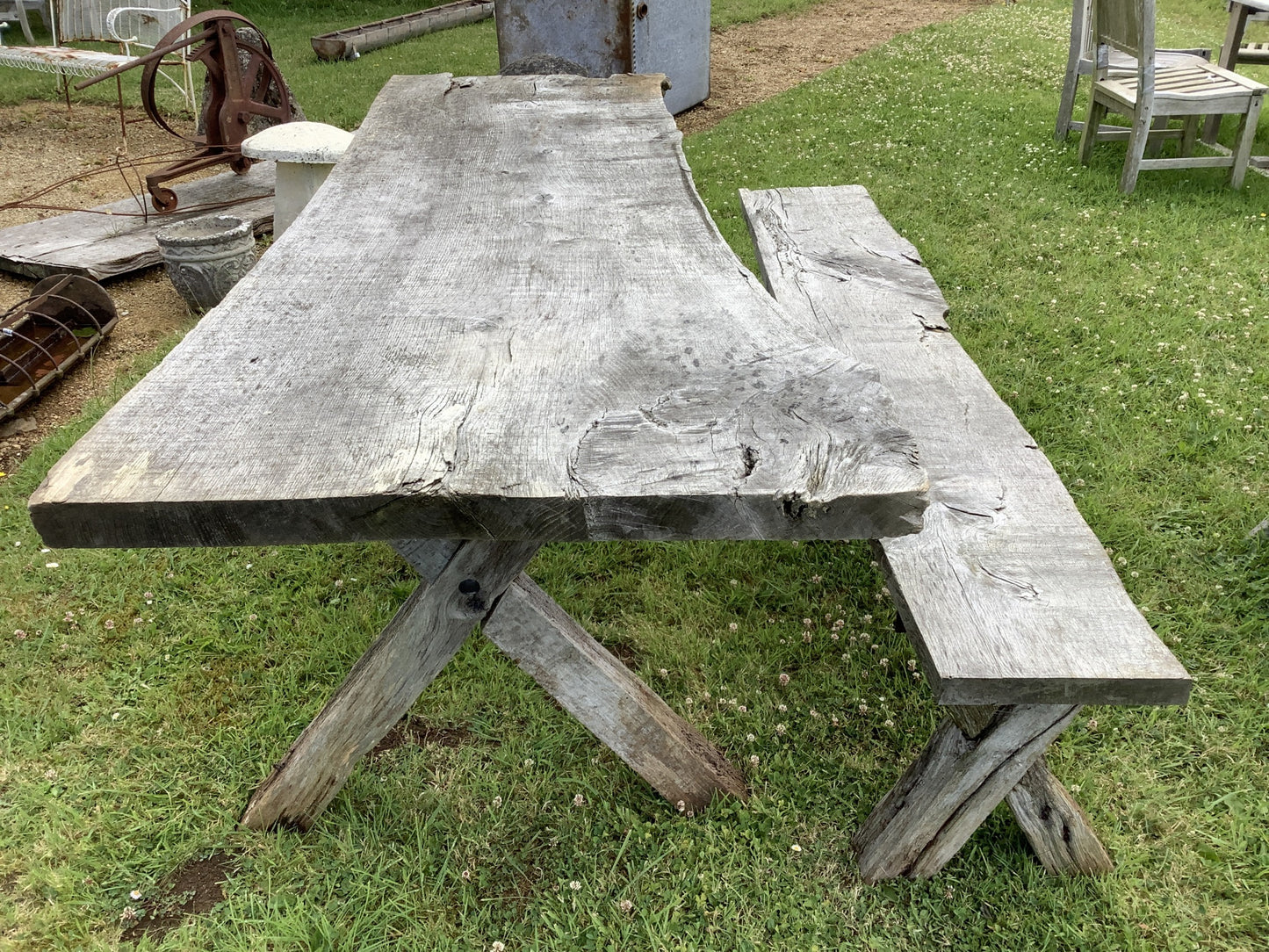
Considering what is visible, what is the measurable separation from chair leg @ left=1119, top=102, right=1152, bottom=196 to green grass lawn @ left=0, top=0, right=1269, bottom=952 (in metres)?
1.84

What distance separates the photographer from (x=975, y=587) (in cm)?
158

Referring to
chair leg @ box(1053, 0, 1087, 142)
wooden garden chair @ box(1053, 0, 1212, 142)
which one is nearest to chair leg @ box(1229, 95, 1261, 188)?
wooden garden chair @ box(1053, 0, 1212, 142)

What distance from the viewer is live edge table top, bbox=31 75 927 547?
3.66 feet

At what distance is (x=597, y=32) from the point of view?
6.18 m

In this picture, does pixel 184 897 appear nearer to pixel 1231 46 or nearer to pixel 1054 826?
pixel 1054 826

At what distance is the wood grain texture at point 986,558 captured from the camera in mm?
1410

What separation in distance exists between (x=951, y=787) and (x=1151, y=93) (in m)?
4.63

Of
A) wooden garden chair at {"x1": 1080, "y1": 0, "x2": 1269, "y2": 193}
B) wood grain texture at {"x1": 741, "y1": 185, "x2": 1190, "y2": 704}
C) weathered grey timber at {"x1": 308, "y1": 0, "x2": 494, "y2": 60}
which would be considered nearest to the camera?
wood grain texture at {"x1": 741, "y1": 185, "x2": 1190, "y2": 704}

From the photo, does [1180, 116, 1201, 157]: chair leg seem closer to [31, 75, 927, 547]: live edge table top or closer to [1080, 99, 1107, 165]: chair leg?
[1080, 99, 1107, 165]: chair leg

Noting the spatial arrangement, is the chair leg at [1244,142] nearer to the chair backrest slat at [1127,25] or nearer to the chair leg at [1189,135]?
the chair leg at [1189,135]

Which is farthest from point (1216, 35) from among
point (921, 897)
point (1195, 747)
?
point (921, 897)

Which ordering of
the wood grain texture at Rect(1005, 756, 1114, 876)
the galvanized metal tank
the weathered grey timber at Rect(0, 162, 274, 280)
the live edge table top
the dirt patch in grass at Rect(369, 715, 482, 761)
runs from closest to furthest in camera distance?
the live edge table top
the wood grain texture at Rect(1005, 756, 1114, 876)
the dirt patch in grass at Rect(369, 715, 482, 761)
the weathered grey timber at Rect(0, 162, 274, 280)
the galvanized metal tank

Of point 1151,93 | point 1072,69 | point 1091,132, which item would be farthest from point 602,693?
point 1072,69

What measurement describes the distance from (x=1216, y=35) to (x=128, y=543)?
10541mm
